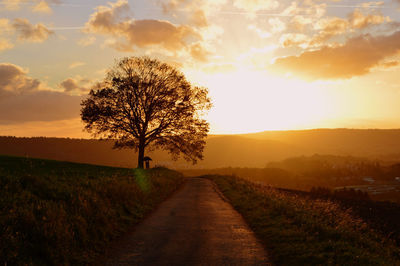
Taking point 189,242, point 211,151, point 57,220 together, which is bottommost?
point 189,242

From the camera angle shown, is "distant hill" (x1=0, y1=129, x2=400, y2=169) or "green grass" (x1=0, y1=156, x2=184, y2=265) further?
"distant hill" (x1=0, y1=129, x2=400, y2=169)

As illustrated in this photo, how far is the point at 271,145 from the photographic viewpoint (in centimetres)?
Answer: 18300

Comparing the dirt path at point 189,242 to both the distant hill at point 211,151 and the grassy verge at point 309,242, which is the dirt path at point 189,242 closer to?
the grassy verge at point 309,242

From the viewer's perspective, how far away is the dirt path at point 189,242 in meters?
8.73

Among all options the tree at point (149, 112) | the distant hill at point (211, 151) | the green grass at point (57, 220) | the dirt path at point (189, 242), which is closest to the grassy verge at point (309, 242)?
the dirt path at point (189, 242)

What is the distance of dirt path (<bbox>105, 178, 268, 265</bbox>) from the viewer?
8734 millimetres

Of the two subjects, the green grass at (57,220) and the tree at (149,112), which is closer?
the green grass at (57,220)

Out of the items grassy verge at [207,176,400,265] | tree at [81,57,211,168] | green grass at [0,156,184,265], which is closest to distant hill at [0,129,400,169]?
tree at [81,57,211,168]

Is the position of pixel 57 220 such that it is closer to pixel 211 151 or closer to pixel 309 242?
pixel 309 242

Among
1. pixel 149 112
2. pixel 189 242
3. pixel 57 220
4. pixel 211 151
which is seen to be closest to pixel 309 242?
pixel 189 242

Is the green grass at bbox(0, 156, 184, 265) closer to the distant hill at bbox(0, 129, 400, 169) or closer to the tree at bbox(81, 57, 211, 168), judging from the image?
the tree at bbox(81, 57, 211, 168)

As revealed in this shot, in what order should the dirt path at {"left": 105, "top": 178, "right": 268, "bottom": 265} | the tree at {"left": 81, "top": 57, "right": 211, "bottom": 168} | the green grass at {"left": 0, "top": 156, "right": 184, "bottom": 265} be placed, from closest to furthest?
the green grass at {"left": 0, "top": 156, "right": 184, "bottom": 265} < the dirt path at {"left": 105, "top": 178, "right": 268, "bottom": 265} < the tree at {"left": 81, "top": 57, "right": 211, "bottom": 168}

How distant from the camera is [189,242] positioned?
10539 mm

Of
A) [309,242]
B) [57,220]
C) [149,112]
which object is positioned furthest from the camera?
[149,112]
